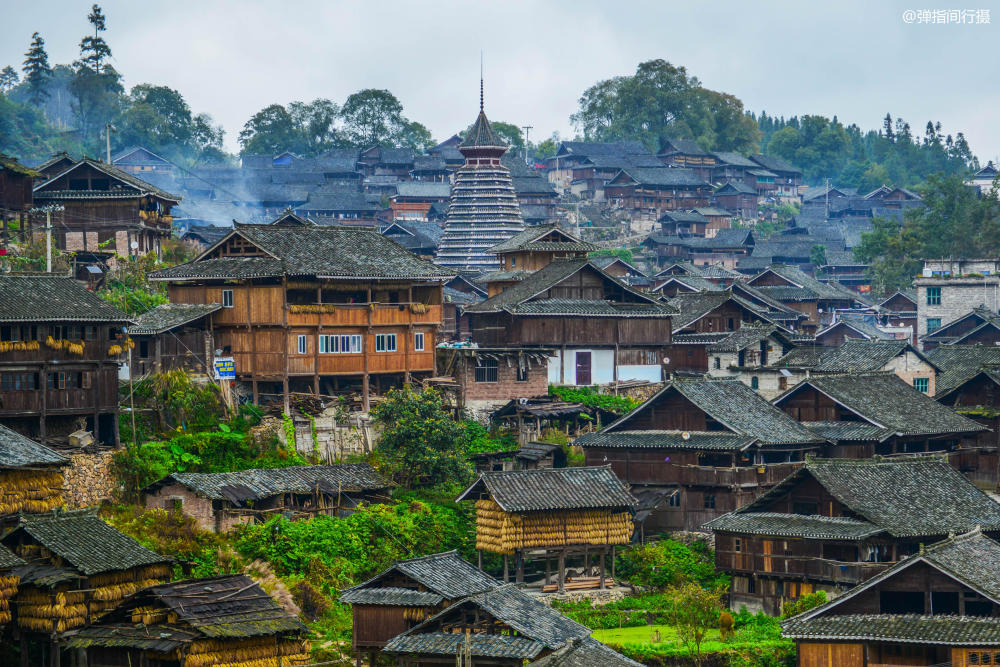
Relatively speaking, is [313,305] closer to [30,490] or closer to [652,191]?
[30,490]

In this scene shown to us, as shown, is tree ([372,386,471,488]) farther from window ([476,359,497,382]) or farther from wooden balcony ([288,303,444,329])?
window ([476,359,497,382])

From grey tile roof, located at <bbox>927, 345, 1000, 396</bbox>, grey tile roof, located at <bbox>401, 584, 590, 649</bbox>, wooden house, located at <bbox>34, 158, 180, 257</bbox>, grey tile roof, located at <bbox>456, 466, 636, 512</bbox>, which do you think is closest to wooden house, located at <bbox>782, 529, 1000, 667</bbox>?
grey tile roof, located at <bbox>401, 584, 590, 649</bbox>

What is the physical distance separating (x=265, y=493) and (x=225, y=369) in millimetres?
8327

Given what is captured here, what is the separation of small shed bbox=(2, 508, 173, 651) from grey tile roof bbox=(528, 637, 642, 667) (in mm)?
10962

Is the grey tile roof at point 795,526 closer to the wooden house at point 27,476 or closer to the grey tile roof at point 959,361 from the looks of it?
the grey tile roof at point 959,361

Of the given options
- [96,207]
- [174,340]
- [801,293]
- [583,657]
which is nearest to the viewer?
[583,657]

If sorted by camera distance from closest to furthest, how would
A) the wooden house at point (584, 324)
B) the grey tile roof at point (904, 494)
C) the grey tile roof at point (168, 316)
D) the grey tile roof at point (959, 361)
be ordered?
1. the grey tile roof at point (904, 494)
2. the grey tile roof at point (168, 316)
3. the wooden house at point (584, 324)
4. the grey tile roof at point (959, 361)

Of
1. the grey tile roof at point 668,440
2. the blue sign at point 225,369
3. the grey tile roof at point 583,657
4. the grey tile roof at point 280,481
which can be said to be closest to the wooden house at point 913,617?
the grey tile roof at point 583,657

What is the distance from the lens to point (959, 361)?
2506 inches

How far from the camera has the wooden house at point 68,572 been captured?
36000 millimetres

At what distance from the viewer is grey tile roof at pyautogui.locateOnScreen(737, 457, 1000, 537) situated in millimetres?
45312

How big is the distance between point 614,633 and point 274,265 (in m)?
19.1

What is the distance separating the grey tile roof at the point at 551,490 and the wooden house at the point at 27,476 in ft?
42.4

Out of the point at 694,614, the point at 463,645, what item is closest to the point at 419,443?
the point at 694,614
